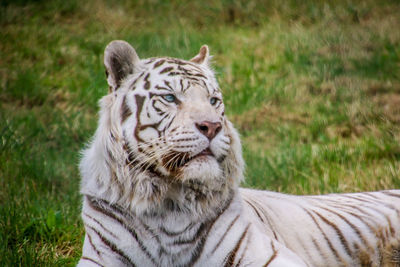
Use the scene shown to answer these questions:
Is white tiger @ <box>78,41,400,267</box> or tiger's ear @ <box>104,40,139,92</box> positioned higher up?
tiger's ear @ <box>104,40,139,92</box>

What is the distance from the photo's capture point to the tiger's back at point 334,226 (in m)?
3.23

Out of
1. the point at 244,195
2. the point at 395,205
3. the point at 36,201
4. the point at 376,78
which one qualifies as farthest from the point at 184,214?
the point at 376,78

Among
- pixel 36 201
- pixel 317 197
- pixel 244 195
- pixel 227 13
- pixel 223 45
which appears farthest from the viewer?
pixel 227 13

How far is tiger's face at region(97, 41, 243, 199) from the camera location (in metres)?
2.62

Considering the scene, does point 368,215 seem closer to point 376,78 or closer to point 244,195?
point 244,195

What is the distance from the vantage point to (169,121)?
8.86ft

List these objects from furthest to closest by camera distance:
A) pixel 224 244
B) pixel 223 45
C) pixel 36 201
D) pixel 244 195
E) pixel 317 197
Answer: pixel 223 45 < pixel 36 201 < pixel 317 197 < pixel 244 195 < pixel 224 244

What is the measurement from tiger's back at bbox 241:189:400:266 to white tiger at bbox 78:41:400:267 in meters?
0.30

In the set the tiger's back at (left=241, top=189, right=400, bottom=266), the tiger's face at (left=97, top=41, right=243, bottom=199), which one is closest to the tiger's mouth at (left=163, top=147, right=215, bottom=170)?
the tiger's face at (left=97, top=41, right=243, bottom=199)

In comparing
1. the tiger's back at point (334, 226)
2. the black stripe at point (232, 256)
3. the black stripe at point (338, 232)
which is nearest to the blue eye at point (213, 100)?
the tiger's back at point (334, 226)

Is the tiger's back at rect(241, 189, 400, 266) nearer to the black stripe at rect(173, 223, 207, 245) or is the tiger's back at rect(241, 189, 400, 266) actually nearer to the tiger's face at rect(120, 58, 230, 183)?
the black stripe at rect(173, 223, 207, 245)

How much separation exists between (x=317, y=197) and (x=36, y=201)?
207 centimetres

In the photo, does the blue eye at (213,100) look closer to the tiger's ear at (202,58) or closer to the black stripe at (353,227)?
the tiger's ear at (202,58)

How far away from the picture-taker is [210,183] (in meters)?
2.74
